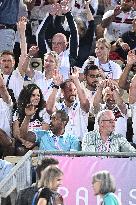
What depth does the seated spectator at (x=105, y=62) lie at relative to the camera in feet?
27.7

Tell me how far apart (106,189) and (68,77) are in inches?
121

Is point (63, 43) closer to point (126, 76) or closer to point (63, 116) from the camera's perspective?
point (126, 76)

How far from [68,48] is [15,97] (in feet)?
5.34

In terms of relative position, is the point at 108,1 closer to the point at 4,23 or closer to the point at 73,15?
the point at 73,15

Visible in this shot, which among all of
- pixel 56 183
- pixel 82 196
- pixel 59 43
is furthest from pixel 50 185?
pixel 59 43

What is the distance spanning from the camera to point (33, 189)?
5324 mm

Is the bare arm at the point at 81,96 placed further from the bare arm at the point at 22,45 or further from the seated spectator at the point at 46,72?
the bare arm at the point at 22,45

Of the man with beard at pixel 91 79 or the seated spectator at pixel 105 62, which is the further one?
the seated spectator at pixel 105 62

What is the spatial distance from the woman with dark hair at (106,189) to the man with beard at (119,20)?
14.9 ft

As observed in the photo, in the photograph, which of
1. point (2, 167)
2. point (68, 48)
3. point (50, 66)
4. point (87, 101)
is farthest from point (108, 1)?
point (2, 167)

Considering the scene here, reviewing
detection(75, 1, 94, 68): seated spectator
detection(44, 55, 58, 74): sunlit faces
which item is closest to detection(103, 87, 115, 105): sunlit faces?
detection(44, 55, 58, 74): sunlit faces

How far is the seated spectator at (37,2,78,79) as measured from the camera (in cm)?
870

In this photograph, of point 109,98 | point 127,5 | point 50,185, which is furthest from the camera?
point 127,5

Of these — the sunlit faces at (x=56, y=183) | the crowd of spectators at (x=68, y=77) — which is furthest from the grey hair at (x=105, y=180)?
the crowd of spectators at (x=68, y=77)
